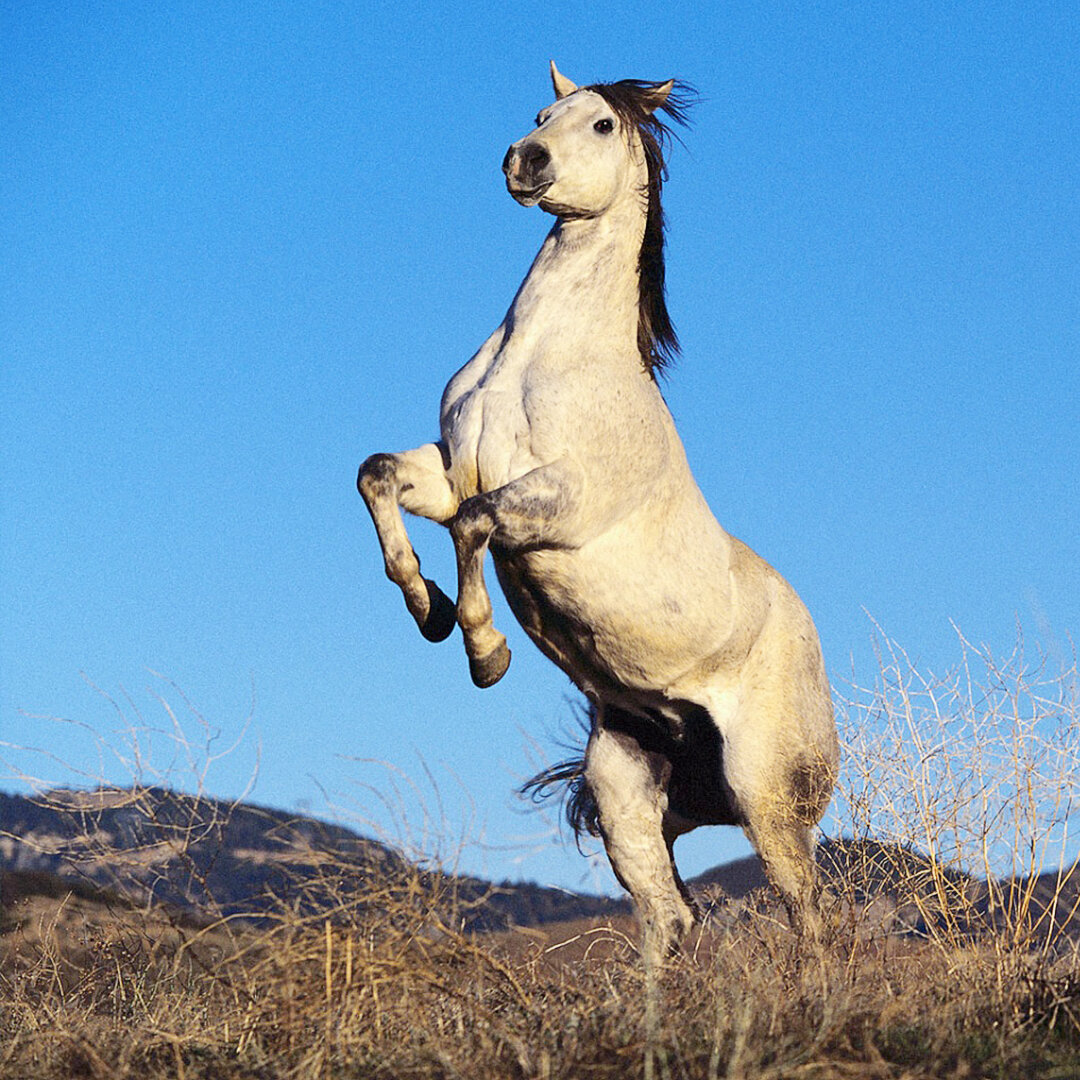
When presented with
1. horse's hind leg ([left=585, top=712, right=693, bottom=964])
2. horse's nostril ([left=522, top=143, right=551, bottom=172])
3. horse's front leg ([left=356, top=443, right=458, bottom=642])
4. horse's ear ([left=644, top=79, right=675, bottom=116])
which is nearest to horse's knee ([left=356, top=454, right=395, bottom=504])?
horse's front leg ([left=356, top=443, right=458, bottom=642])

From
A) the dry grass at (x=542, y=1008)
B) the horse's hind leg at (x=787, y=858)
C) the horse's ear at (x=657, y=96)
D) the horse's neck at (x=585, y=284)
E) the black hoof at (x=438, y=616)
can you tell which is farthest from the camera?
the horse's ear at (x=657, y=96)

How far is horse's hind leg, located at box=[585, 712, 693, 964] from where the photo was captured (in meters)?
5.82

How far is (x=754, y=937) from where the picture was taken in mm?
5203

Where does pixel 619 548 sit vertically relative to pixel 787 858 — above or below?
above

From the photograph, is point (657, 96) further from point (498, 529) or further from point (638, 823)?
point (638, 823)

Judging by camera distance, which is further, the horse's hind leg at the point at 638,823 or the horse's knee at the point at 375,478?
the horse's hind leg at the point at 638,823

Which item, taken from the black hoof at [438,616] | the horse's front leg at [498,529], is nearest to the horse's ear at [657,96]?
the horse's front leg at [498,529]

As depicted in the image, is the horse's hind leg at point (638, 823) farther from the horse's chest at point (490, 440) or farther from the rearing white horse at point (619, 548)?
the horse's chest at point (490, 440)

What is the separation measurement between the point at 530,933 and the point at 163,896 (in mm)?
1399

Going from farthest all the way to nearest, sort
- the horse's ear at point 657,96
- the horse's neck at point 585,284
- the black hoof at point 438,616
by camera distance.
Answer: the horse's ear at point 657,96
the horse's neck at point 585,284
the black hoof at point 438,616

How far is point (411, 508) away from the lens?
5.41 meters

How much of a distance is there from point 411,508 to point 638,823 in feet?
5.39

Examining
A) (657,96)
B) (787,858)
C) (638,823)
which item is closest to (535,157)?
(657,96)

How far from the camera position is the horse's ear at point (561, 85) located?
612cm
